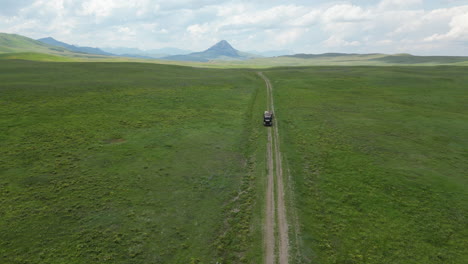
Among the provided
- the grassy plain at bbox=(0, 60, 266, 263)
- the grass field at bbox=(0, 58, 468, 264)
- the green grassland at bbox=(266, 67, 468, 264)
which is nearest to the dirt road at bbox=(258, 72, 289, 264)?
the grass field at bbox=(0, 58, 468, 264)

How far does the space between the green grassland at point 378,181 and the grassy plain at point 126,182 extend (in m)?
6.04

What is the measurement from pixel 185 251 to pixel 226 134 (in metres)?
26.5

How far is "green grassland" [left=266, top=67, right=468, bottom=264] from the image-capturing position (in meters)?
19.3

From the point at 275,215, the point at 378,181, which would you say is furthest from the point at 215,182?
A: the point at 378,181

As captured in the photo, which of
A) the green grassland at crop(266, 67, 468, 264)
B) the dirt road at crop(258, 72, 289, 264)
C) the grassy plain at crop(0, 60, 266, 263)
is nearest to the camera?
the dirt road at crop(258, 72, 289, 264)

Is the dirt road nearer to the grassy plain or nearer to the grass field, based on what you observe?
the grass field

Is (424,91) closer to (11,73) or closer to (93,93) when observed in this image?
(93,93)

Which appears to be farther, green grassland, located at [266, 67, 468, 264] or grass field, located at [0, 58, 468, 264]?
green grassland, located at [266, 67, 468, 264]

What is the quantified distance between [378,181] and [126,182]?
29475 millimetres

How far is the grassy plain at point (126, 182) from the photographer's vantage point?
19.0 meters

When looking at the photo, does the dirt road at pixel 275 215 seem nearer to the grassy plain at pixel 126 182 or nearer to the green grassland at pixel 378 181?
the grassy plain at pixel 126 182

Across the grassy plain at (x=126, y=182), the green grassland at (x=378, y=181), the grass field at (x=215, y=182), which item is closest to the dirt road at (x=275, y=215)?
the grass field at (x=215, y=182)

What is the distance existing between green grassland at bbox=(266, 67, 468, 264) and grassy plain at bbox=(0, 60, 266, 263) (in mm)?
6040

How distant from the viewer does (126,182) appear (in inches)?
1088
